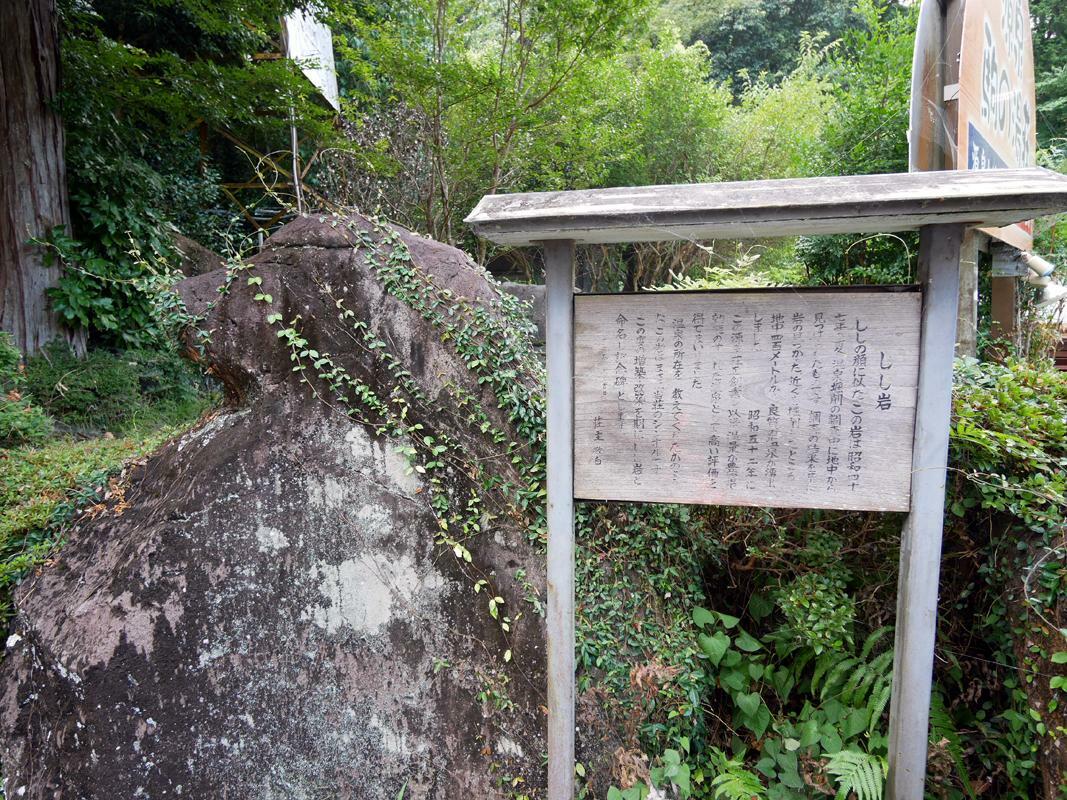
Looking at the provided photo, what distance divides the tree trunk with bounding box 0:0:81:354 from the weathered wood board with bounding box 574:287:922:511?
6.52m

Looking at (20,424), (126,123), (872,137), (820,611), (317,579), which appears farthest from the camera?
(126,123)

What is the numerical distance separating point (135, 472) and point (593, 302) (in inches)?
110

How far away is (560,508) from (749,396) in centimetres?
80

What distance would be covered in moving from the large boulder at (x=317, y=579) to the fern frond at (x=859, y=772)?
47.3 inches

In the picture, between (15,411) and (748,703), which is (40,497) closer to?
(15,411)

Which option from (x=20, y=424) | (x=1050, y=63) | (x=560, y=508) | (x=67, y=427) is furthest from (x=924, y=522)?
(x=1050, y=63)

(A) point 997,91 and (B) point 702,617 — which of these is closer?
(B) point 702,617

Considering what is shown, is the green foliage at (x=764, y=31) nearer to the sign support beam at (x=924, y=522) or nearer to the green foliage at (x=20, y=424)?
the sign support beam at (x=924, y=522)

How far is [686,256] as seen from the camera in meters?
12.6

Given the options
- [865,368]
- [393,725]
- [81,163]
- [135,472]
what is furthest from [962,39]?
[81,163]

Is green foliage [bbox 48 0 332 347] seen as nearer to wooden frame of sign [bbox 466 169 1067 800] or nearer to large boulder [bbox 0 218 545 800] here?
large boulder [bbox 0 218 545 800]

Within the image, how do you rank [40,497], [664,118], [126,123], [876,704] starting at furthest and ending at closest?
[664,118] < [126,123] < [40,497] < [876,704]

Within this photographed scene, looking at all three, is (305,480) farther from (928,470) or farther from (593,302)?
(928,470)

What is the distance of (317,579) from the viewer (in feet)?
9.09
